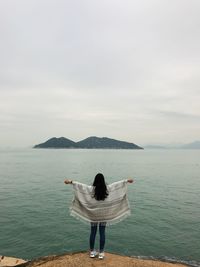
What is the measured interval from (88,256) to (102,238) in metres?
1.13

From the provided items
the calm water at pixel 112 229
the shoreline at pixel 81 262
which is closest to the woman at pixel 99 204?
the shoreline at pixel 81 262

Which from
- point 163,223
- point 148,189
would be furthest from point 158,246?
point 148,189

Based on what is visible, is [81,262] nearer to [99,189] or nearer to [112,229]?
[99,189]

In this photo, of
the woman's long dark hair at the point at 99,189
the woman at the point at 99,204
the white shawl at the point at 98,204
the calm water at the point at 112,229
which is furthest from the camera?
the calm water at the point at 112,229

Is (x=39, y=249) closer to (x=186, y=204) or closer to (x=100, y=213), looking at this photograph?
(x=100, y=213)

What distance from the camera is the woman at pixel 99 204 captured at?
11.4 metres

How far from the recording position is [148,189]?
42875 mm

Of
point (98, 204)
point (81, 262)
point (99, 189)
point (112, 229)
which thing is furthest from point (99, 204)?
point (112, 229)

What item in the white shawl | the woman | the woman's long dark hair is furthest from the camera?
the white shawl

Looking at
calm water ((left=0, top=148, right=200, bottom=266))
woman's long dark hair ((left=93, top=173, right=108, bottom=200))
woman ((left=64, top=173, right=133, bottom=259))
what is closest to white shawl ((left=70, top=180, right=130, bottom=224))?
woman ((left=64, top=173, right=133, bottom=259))

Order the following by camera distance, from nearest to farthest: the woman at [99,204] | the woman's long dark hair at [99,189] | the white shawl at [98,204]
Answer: the woman's long dark hair at [99,189], the woman at [99,204], the white shawl at [98,204]

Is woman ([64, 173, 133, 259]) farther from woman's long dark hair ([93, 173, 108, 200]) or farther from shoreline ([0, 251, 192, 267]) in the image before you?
shoreline ([0, 251, 192, 267])

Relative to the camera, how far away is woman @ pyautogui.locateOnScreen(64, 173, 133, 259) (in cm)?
1141

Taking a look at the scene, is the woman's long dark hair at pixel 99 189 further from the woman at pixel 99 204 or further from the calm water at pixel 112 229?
the calm water at pixel 112 229
